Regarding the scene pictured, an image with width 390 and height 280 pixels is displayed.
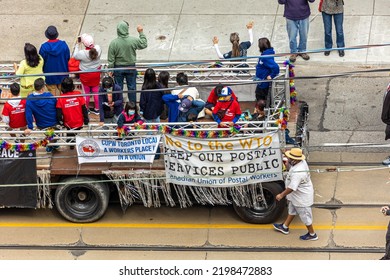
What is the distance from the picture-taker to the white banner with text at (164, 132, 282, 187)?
14.3 metres

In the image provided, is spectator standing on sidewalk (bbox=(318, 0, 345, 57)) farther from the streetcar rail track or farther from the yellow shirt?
the yellow shirt

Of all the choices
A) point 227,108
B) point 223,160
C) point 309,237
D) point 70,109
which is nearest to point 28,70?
point 70,109

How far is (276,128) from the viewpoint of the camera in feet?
46.6

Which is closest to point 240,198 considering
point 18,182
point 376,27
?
point 18,182

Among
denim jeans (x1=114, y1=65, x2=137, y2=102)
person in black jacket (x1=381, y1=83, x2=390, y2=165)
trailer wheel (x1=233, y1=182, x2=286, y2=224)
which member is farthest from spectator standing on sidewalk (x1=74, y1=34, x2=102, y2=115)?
person in black jacket (x1=381, y1=83, x2=390, y2=165)

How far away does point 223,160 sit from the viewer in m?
14.4

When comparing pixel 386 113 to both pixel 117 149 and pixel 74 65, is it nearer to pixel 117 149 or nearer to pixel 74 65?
pixel 117 149

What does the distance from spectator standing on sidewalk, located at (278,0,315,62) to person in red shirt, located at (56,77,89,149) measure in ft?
15.7

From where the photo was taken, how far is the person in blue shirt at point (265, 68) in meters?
15.4

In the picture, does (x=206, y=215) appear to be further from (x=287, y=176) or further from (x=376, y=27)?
(x=376, y=27)

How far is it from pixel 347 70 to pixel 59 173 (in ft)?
19.8

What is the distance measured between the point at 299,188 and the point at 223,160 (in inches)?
44.7

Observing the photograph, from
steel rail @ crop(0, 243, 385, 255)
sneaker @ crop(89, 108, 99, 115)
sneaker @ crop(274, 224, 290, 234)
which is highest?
sneaker @ crop(89, 108, 99, 115)

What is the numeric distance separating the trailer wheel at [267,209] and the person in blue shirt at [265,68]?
1.90m
